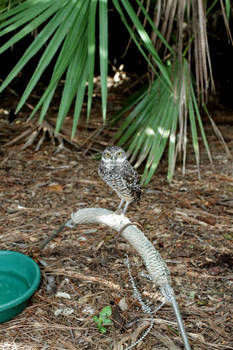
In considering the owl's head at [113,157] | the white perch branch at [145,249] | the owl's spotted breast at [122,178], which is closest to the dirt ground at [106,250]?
the white perch branch at [145,249]

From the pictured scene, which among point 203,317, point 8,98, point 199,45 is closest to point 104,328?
point 203,317

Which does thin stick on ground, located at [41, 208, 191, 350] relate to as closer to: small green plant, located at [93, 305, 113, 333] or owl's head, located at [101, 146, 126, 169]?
small green plant, located at [93, 305, 113, 333]

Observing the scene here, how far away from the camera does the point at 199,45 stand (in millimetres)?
3232

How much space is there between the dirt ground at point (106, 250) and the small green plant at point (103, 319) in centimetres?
3

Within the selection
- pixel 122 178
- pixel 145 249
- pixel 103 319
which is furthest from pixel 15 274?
pixel 145 249

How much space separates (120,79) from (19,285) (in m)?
4.98

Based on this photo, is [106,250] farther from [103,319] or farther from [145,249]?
[145,249]

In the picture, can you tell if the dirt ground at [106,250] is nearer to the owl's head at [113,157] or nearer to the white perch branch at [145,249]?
the white perch branch at [145,249]

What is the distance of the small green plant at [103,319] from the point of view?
2643 mm

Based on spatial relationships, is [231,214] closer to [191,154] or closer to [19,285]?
[191,154]

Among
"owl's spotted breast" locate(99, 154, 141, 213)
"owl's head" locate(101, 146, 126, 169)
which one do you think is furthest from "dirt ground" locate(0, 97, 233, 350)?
"owl's head" locate(101, 146, 126, 169)

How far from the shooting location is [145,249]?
2.12 m

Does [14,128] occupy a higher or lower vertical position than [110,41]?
lower

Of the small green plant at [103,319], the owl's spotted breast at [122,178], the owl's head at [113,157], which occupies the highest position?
the owl's head at [113,157]
